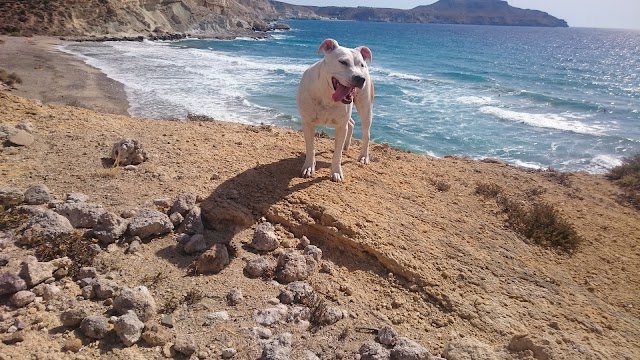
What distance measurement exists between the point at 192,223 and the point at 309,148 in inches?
82.1

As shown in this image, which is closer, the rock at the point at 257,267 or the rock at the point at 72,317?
the rock at the point at 72,317

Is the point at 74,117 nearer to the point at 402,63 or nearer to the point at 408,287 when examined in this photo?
the point at 408,287

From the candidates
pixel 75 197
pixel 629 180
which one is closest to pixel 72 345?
pixel 75 197

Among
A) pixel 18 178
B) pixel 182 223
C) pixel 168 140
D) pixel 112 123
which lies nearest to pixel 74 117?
pixel 112 123

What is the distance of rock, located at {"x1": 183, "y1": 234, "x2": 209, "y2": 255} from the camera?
4.07 metres

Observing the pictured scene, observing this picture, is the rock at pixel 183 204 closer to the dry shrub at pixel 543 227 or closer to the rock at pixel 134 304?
the rock at pixel 134 304

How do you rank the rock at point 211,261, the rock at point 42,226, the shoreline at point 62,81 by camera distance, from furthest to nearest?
the shoreline at point 62,81
the rock at point 211,261
the rock at point 42,226

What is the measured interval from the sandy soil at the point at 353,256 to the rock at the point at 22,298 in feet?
0.27

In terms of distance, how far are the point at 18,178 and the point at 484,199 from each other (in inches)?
249

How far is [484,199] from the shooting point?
6281 mm

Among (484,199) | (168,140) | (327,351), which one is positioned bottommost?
(327,351)

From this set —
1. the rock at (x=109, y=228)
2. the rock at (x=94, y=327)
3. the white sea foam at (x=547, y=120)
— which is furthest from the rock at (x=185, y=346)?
the white sea foam at (x=547, y=120)

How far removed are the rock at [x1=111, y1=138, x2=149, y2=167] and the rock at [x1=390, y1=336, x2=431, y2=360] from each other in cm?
415

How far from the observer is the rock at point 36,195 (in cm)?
426
